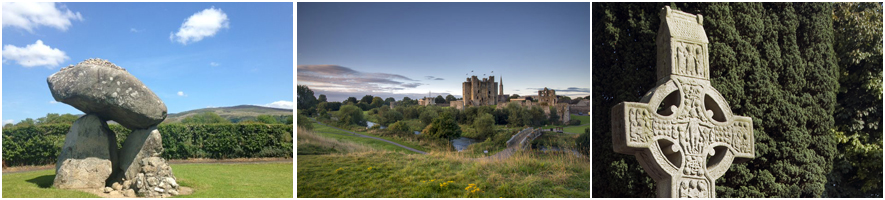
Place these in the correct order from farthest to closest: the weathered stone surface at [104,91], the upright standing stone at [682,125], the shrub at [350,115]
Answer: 1. the shrub at [350,115]
2. the weathered stone surface at [104,91]
3. the upright standing stone at [682,125]

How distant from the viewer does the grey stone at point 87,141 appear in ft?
20.7

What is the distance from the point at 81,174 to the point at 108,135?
2.00 ft

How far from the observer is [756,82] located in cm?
729

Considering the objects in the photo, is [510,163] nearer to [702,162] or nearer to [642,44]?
[642,44]

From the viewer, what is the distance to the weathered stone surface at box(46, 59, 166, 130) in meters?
5.99

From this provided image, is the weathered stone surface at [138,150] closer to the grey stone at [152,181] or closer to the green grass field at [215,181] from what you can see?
the grey stone at [152,181]

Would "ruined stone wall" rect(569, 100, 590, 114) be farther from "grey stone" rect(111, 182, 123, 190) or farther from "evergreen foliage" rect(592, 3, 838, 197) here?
"grey stone" rect(111, 182, 123, 190)

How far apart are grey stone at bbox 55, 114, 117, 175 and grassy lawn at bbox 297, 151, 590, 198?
8.77 feet

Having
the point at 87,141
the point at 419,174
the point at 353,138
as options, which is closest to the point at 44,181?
the point at 87,141

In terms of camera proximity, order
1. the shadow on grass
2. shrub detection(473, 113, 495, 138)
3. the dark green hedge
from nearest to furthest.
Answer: the shadow on grass < shrub detection(473, 113, 495, 138) < the dark green hedge

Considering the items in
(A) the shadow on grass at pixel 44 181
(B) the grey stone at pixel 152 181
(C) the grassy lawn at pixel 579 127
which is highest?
(C) the grassy lawn at pixel 579 127

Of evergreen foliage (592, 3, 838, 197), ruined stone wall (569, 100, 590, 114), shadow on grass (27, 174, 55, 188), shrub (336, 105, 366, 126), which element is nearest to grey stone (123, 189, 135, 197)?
shadow on grass (27, 174, 55, 188)

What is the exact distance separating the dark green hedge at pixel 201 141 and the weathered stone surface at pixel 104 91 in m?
5.09

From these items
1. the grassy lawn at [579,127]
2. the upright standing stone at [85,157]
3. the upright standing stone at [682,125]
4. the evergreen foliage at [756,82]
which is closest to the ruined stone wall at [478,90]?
the grassy lawn at [579,127]
